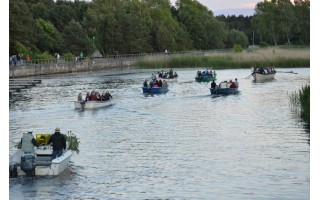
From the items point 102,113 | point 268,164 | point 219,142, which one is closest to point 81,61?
point 102,113

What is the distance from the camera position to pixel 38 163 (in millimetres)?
23922

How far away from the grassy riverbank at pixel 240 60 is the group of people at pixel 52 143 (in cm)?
7775

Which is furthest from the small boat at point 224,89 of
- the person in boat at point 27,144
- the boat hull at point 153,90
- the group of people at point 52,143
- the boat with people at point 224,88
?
the person in boat at point 27,144

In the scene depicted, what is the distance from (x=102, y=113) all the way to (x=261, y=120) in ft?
A: 39.6

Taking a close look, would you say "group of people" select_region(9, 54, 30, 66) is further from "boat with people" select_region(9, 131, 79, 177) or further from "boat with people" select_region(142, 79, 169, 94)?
"boat with people" select_region(9, 131, 79, 177)

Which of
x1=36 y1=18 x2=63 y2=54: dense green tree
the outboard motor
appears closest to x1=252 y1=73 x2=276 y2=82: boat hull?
x1=36 y1=18 x2=63 y2=54: dense green tree

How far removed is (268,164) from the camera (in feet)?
88.6

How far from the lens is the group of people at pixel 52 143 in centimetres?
2325

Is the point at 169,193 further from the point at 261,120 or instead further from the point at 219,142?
the point at 261,120

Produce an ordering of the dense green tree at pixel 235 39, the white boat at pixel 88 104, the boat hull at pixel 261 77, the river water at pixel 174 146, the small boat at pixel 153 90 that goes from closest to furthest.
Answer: the river water at pixel 174 146, the white boat at pixel 88 104, the small boat at pixel 153 90, the boat hull at pixel 261 77, the dense green tree at pixel 235 39

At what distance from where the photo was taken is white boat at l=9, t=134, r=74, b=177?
23.2m

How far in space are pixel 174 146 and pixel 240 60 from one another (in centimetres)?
7200

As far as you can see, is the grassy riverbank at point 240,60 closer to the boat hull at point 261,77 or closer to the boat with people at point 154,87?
the boat hull at point 261,77

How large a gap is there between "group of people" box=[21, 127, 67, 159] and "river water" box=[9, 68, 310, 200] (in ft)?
3.08
